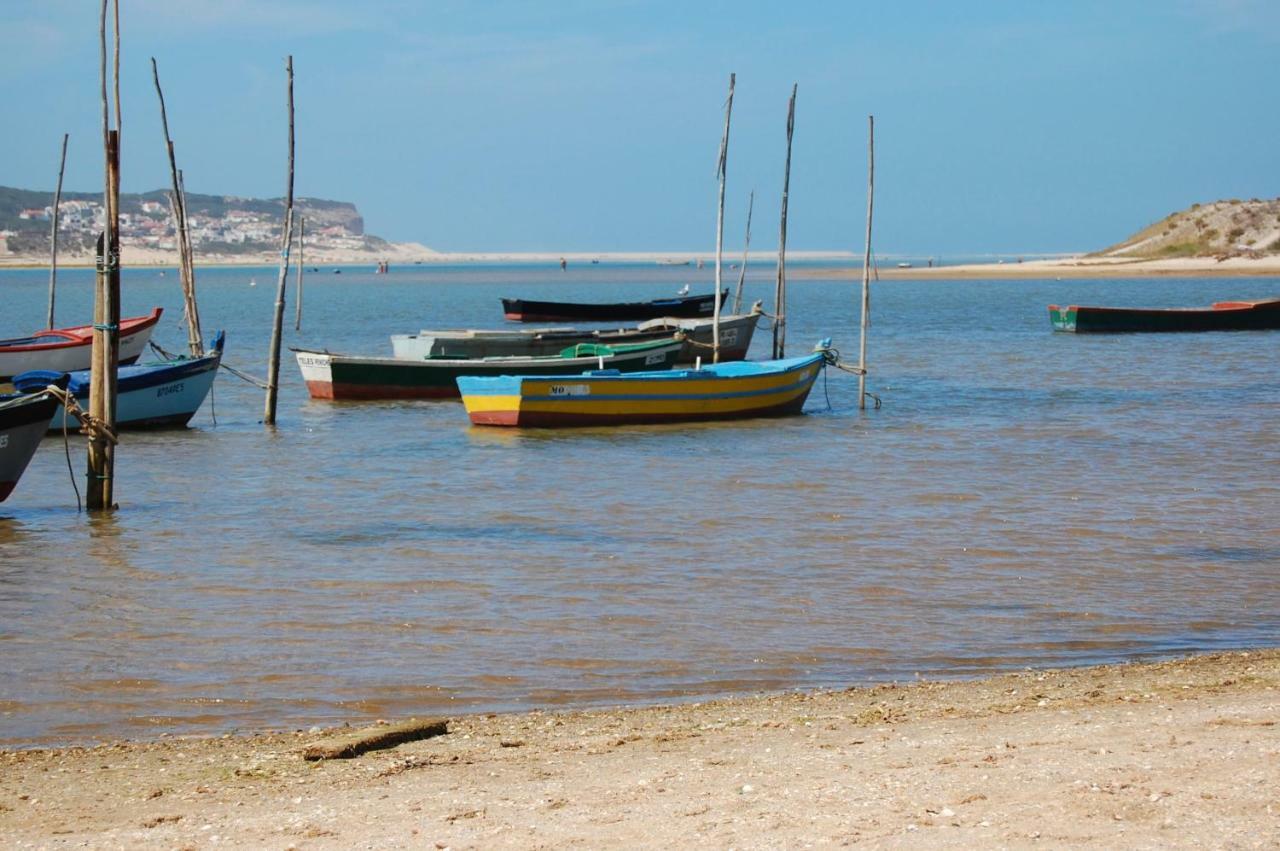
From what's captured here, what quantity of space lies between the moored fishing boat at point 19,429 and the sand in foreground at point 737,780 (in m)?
8.42

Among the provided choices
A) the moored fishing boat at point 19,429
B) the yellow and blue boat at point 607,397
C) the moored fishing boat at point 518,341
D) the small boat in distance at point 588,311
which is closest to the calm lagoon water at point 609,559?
the yellow and blue boat at point 607,397

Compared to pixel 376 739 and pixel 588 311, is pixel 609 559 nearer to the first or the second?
pixel 376 739

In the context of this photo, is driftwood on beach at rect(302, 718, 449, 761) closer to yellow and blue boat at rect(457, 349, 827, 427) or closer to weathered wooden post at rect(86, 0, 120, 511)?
weathered wooden post at rect(86, 0, 120, 511)

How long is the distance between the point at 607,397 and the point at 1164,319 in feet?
99.3

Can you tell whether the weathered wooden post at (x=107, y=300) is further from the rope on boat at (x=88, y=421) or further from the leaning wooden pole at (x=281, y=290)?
the leaning wooden pole at (x=281, y=290)

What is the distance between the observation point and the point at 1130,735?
6797 mm

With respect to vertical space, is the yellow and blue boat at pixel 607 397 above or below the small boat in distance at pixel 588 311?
below

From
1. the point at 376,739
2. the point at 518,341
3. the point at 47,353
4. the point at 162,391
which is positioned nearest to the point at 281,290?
the point at 162,391

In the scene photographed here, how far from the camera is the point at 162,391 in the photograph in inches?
906

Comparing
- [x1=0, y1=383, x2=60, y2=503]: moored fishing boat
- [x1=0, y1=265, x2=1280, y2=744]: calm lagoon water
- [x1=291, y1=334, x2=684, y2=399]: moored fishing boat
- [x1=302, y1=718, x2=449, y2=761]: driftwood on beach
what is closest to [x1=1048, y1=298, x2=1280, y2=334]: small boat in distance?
[x1=0, y1=265, x2=1280, y2=744]: calm lagoon water

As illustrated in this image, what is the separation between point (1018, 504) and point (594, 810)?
10622mm

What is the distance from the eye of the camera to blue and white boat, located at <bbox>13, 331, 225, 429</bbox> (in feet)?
74.1

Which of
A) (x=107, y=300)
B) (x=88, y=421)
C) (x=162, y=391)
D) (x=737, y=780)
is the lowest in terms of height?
(x=737, y=780)

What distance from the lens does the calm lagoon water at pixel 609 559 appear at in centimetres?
928
